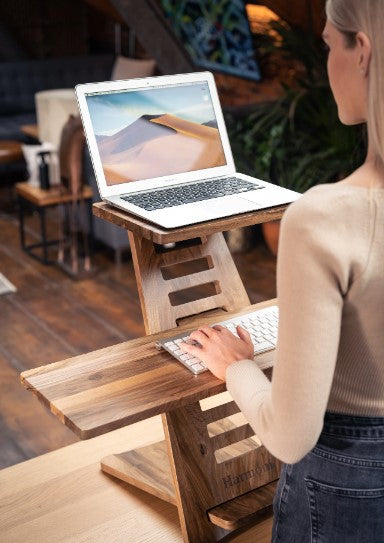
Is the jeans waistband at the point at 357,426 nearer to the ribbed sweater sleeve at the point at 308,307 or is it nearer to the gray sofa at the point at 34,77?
the ribbed sweater sleeve at the point at 308,307

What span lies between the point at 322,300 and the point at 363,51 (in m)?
0.32

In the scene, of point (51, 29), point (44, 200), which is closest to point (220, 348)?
point (44, 200)

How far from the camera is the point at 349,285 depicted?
1.11 metres

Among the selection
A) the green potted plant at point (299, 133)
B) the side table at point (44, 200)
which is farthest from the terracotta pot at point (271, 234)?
the side table at point (44, 200)

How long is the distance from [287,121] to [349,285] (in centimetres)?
367

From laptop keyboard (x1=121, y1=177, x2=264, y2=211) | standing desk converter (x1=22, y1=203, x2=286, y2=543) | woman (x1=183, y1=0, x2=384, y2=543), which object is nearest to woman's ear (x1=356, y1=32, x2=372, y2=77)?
woman (x1=183, y1=0, x2=384, y2=543)

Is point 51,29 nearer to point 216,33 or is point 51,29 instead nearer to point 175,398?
point 216,33

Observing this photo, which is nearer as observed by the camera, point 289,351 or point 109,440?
point 289,351

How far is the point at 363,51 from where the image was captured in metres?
1.07

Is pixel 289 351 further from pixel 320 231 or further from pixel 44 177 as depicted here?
pixel 44 177

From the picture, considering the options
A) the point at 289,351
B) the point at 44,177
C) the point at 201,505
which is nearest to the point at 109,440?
the point at 201,505

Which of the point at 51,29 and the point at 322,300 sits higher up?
the point at 322,300

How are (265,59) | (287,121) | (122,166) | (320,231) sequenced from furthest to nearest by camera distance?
(265,59) → (287,121) → (122,166) → (320,231)

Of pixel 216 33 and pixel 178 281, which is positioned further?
pixel 216 33
